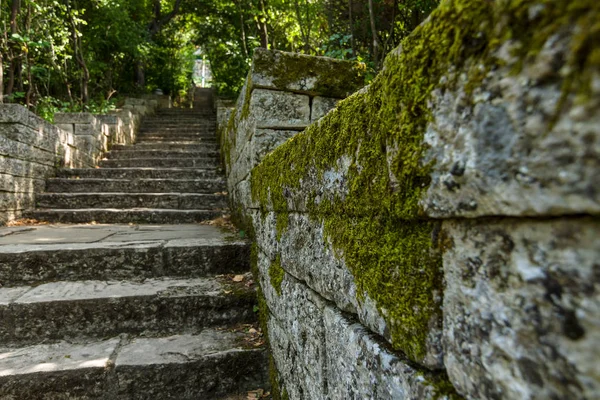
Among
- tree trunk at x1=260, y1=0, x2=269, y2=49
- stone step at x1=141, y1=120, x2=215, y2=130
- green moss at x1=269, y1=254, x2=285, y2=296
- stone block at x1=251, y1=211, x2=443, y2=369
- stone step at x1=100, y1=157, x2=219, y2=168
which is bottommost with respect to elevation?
green moss at x1=269, y1=254, x2=285, y2=296

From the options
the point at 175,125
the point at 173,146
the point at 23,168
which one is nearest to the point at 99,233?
the point at 23,168

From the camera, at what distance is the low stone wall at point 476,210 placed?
39 cm

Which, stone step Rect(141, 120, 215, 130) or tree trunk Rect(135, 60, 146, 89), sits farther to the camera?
tree trunk Rect(135, 60, 146, 89)

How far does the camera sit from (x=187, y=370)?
213 centimetres

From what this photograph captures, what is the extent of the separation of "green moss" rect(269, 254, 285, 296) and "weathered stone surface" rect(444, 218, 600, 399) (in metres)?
1.38

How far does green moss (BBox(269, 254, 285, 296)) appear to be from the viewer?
194 centimetres

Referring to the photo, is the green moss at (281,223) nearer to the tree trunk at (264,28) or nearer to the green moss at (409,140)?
the green moss at (409,140)

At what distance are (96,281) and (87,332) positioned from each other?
537mm

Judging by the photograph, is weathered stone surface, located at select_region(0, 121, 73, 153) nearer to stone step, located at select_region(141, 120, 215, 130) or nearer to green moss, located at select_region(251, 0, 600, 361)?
stone step, located at select_region(141, 120, 215, 130)

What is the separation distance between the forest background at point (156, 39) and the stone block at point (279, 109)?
138 cm

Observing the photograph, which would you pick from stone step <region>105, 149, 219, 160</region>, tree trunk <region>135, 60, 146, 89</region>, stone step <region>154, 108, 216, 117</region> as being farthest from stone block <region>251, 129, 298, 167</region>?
tree trunk <region>135, 60, 146, 89</region>

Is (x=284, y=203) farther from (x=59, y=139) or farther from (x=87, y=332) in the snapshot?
(x=59, y=139)

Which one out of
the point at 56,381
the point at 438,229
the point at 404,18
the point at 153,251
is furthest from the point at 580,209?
the point at 404,18

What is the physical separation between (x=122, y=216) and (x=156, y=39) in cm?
1465
